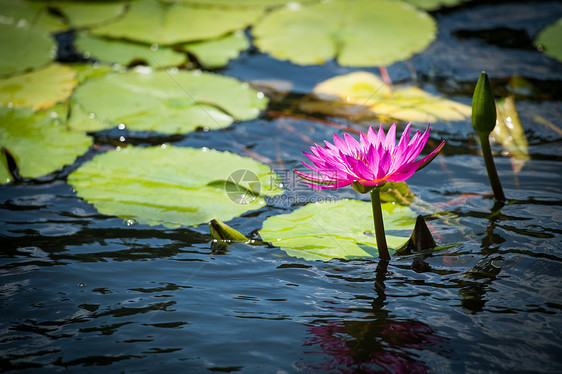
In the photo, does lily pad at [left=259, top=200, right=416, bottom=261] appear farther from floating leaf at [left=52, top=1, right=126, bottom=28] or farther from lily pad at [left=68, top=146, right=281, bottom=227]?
floating leaf at [left=52, top=1, right=126, bottom=28]

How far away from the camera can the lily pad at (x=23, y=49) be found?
3.24 meters

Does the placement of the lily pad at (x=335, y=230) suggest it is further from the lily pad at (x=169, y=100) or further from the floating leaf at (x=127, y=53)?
the floating leaf at (x=127, y=53)

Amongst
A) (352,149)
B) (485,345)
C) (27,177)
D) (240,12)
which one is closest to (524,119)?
(352,149)

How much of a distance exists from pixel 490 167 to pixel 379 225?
Answer: 64 centimetres

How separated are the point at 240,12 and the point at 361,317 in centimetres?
313

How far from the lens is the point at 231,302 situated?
1.58m

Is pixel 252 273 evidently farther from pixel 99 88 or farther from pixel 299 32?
pixel 299 32

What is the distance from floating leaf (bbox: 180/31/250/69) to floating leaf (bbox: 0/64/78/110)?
87 centimetres

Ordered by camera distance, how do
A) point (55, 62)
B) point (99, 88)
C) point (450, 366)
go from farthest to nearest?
point (55, 62) < point (99, 88) < point (450, 366)

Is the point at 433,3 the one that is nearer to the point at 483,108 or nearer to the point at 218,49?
the point at 218,49

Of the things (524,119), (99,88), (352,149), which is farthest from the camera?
(99,88)

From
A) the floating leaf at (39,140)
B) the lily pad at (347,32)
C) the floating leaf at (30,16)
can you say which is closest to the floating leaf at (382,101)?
the lily pad at (347,32)

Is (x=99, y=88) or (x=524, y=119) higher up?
(x=99, y=88)

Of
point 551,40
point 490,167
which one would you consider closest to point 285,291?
point 490,167
